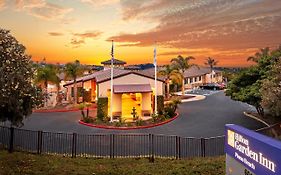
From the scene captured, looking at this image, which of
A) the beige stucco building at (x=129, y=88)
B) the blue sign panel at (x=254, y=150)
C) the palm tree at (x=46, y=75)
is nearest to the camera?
the blue sign panel at (x=254, y=150)

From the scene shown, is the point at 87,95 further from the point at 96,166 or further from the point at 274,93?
the point at 96,166

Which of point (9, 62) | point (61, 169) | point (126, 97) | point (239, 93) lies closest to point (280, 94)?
point (239, 93)

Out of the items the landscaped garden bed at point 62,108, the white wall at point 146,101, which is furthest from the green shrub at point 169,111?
the landscaped garden bed at point 62,108

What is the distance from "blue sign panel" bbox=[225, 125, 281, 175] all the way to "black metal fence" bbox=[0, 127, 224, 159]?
24.4 ft

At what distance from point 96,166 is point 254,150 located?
8262 millimetres

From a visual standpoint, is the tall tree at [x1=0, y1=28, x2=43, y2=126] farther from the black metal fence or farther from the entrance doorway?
the entrance doorway

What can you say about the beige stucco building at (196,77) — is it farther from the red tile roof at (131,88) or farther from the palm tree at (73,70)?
the red tile roof at (131,88)

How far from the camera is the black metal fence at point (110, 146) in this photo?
16.4 metres

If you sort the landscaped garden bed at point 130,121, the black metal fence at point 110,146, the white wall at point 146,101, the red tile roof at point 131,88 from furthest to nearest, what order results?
the white wall at point 146,101 → the red tile roof at point 131,88 → the landscaped garden bed at point 130,121 → the black metal fence at point 110,146

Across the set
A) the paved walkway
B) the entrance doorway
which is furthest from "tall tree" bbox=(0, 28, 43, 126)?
the entrance doorway

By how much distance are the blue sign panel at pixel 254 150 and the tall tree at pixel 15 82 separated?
27.0 feet

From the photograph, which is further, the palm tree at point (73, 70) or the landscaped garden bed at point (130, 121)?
the palm tree at point (73, 70)

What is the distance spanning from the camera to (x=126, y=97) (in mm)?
44688

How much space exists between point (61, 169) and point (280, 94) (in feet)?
47.4
